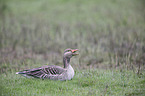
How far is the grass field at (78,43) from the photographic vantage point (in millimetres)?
7977

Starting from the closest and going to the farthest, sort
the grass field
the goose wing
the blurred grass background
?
the grass field < the goose wing < the blurred grass background

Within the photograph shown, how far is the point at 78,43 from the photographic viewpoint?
54.0 feet

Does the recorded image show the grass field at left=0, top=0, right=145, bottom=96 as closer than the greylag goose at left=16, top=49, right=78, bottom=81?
Yes

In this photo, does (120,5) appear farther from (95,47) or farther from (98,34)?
(95,47)

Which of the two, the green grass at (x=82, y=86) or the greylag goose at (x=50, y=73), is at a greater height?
the greylag goose at (x=50, y=73)

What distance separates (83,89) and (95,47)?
8.09m

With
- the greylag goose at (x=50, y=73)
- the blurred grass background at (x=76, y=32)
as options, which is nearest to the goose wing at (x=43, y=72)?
the greylag goose at (x=50, y=73)

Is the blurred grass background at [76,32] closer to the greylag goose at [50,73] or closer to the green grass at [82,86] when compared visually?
the green grass at [82,86]

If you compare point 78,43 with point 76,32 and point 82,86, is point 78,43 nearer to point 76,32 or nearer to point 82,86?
point 76,32

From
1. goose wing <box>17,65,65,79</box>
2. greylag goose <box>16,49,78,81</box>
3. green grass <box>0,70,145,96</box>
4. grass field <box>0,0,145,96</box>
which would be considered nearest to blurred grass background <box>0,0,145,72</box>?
grass field <box>0,0,145,96</box>

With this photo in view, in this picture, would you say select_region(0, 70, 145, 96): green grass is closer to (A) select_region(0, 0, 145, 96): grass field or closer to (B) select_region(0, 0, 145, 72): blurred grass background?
(A) select_region(0, 0, 145, 96): grass field

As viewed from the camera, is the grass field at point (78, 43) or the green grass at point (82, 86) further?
the grass field at point (78, 43)

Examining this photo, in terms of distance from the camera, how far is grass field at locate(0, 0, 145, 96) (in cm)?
798

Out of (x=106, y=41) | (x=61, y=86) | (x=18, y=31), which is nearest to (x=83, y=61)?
(x=106, y=41)
